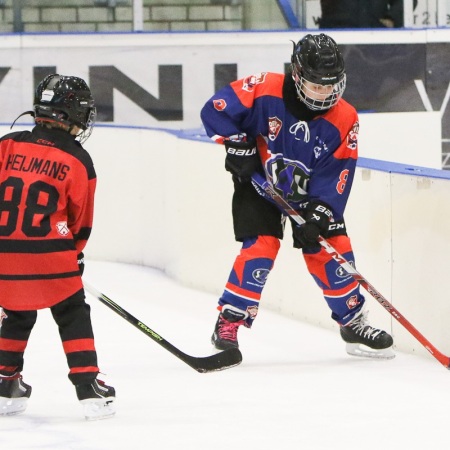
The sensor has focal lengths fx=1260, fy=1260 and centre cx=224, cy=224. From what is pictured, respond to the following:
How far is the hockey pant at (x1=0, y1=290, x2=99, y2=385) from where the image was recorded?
304 centimetres

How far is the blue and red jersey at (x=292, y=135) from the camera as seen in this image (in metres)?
3.78

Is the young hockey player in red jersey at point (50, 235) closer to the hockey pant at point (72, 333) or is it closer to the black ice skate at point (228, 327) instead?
the hockey pant at point (72, 333)

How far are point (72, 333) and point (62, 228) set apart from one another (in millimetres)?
255

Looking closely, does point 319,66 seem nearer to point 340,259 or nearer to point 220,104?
point 220,104

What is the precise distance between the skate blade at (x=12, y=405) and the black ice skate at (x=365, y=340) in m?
1.21

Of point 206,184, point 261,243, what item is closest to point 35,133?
point 261,243

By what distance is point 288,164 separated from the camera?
382 cm

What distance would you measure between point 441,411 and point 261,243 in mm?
910

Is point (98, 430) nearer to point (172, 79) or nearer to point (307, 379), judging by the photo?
point (307, 379)

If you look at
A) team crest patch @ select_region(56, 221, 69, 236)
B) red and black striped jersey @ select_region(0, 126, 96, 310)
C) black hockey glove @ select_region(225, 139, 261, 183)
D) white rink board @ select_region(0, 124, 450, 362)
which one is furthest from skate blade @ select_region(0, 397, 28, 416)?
white rink board @ select_region(0, 124, 450, 362)

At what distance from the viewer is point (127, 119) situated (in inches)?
277

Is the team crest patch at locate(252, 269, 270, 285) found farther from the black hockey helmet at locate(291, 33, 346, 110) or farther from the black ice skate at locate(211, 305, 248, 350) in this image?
the black hockey helmet at locate(291, 33, 346, 110)

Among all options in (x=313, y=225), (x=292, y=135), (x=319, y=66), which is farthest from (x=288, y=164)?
(x=319, y=66)

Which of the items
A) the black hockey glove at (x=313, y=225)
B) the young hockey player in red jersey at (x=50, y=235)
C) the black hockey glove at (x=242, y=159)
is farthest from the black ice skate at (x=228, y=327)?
the young hockey player in red jersey at (x=50, y=235)
